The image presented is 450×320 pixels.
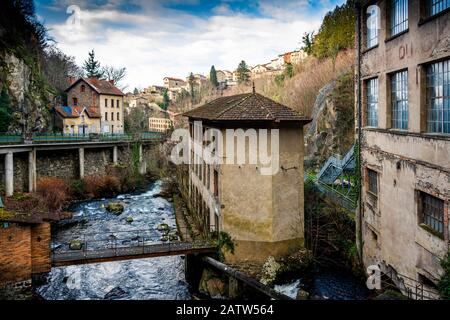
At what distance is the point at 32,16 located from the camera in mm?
44312

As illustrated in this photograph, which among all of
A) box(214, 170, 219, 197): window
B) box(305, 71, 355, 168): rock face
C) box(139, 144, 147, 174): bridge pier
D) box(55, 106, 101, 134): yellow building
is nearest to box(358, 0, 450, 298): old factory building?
box(214, 170, 219, 197): window

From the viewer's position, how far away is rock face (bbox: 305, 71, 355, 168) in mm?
29016

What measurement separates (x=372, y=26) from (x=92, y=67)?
61.6m

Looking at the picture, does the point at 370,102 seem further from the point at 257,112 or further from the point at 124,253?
the point at 124,253

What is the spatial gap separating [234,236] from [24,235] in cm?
770

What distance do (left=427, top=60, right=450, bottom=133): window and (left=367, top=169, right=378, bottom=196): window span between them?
4019mm

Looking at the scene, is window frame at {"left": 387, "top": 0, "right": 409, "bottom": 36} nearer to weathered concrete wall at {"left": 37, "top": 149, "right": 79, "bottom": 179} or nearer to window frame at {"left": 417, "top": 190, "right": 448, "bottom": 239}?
window frame at {"left": 417, "top": 190, "right": 448, "bottom": 239}

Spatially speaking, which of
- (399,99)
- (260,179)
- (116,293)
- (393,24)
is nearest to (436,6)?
(393,24)

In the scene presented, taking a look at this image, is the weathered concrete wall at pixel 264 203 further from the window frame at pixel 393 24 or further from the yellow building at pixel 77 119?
the yellow building at pixel 77 119

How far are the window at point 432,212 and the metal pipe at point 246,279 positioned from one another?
4.58 meters

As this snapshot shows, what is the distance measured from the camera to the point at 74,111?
48906mm

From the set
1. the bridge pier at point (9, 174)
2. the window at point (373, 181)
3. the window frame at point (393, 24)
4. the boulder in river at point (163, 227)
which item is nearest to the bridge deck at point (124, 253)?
the window at point (373, 181)
